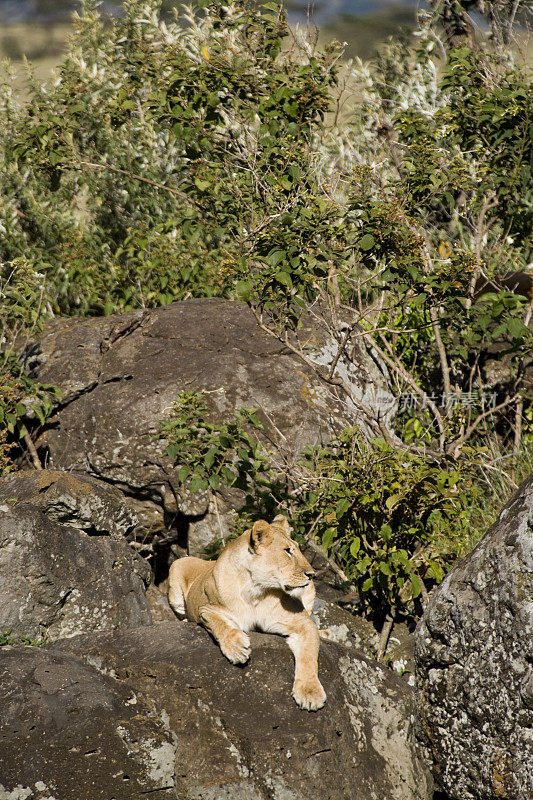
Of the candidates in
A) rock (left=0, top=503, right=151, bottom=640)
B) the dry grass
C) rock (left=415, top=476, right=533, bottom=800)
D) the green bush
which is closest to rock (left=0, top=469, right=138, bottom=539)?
rock (left=0, top=503, right=151, bottom=640)

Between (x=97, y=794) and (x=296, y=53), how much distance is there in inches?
306

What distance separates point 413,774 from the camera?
431cm

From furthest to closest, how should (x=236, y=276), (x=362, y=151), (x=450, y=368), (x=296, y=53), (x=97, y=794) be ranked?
(x=362, y=151) → (x=296, y=53) → (x=450, y=368) → (x=236, y=276) → (x=97, y=794)

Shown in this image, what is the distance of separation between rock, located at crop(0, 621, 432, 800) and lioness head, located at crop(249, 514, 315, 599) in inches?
14.2

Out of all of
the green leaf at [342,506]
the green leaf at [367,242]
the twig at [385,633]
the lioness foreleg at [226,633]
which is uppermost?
the green leaf at [367,242]

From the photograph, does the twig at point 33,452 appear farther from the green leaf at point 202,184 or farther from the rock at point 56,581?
the green leaf at point 202,184

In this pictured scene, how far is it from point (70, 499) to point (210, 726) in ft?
7.79

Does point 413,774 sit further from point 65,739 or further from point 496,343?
point 496,343

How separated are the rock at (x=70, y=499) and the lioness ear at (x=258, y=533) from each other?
1954 millimetres

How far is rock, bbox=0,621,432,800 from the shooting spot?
377 cm

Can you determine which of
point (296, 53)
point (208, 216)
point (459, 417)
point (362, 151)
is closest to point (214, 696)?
point (459, 417)

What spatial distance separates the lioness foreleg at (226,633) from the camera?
4266 mm

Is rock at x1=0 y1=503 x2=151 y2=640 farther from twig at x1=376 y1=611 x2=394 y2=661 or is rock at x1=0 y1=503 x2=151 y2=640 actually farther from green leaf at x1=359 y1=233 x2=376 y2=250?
green leaf at x1=359 y1=233 x2=376 y2=250

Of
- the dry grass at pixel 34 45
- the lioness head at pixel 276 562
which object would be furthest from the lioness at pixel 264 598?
the dry grass at pixel 34 45
